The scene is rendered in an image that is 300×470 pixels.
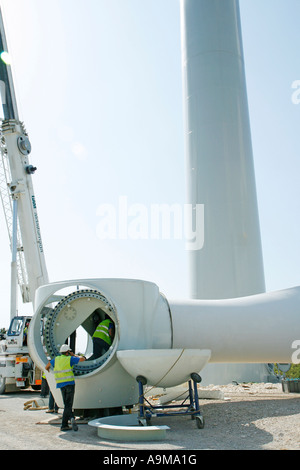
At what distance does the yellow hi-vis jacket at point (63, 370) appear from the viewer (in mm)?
7594

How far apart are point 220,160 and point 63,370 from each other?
343 inches

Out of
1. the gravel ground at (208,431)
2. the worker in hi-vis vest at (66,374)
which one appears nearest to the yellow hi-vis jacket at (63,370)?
the worker in hi-vis vest at (66,374)

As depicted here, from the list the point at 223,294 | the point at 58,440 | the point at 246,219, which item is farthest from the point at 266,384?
the point at 58,440

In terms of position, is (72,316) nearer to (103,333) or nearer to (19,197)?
(103,333)

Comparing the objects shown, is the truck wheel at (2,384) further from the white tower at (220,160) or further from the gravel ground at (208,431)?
the white tower at (220,160)

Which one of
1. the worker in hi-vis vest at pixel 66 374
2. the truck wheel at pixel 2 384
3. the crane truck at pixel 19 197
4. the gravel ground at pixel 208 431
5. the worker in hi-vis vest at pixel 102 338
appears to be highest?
the crane truck at pixel 19 197

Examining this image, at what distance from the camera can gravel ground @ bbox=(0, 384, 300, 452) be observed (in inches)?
234

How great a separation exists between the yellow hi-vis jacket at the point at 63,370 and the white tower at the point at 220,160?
6613mm

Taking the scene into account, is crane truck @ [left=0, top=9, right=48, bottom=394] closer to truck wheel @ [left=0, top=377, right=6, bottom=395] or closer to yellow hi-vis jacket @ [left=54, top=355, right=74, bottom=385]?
truck wheel @ [left=0, top=377, right=6, bottom=395]

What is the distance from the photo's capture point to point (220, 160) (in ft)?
45.5

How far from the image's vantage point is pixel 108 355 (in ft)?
27.0

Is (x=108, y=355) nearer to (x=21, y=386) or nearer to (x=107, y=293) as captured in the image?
(x=107, y=293)

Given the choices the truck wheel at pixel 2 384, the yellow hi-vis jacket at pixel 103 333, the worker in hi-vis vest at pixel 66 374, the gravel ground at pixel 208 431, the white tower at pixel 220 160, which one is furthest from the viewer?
the truck wheel at pixel 2 384

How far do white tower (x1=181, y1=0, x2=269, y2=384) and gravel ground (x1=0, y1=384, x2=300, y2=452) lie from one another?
382cm
